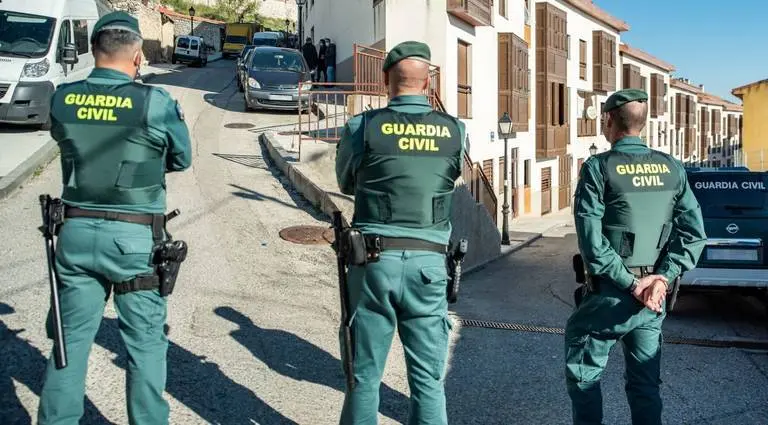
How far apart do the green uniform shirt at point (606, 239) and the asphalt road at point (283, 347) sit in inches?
49.1

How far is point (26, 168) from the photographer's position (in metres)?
10.4

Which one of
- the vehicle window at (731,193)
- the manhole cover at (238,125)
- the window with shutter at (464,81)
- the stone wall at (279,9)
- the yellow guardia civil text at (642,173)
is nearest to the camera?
the yellow guardia civil text at (642,173)

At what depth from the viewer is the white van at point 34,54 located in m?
12.7

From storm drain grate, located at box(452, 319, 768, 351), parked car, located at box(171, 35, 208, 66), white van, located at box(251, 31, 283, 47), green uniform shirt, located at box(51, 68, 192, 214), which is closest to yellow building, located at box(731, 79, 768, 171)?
white van, located at box(251, 31, 283, 47)

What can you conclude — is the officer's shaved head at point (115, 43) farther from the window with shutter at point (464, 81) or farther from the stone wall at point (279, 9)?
the stone wall at point (279, 9)

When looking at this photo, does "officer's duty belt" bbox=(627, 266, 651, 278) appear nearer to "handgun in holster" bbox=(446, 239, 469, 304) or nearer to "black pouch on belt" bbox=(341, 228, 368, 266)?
"handgun in holster" bbox=(446, 239, 469, 304)

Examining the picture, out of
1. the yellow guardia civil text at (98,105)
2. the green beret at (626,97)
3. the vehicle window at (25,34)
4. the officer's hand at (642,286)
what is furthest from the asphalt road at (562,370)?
the vehicle window at (25,34)

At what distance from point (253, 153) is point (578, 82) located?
2156cm

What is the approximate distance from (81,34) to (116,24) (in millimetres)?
13248

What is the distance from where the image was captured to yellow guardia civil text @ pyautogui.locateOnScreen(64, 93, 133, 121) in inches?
123

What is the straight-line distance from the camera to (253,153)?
43.5 feet

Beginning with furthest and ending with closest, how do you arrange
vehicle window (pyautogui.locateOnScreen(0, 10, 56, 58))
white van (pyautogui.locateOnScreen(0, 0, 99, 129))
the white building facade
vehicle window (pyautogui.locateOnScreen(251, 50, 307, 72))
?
1. the white building facade
2. vehicle window (pyautogui.locateOnScreen(251, 50, 307, 72))
3. vehicle window (pyautogui.locateOnScreen(0, 10, 56, 58))
4. white van (pyautogui.locateOnScreen(0, 0, 99, 129))

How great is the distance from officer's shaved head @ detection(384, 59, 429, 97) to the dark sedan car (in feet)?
46.2

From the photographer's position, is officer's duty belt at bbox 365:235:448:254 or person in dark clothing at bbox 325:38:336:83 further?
person in dark clothing at bbox 325:38:336:83
